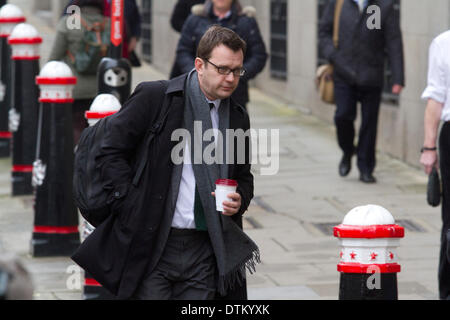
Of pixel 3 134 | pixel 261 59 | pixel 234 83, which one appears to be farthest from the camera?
pixel 3 134

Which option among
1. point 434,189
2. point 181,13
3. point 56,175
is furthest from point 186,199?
point 181,13

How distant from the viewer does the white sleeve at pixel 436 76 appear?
632 centimetres

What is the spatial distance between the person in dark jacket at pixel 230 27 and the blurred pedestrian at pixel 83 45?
70 centimetres

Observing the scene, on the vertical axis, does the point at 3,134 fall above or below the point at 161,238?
below

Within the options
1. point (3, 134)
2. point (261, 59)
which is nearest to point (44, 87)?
point (261, 59)

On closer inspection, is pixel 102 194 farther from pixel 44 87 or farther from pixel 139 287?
pixel 44 87

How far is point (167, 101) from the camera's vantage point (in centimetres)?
442

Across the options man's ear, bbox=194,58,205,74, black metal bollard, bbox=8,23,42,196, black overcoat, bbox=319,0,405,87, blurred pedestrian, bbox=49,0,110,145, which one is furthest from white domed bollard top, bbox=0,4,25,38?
man's ear, bbox=194,58,205,74

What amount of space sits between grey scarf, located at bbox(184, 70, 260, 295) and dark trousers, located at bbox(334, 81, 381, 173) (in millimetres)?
6391

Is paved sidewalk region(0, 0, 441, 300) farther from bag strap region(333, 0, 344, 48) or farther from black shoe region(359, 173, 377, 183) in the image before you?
bag strap region(333, 0, 344, 48)

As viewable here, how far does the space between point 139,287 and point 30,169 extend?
6360 millimetres

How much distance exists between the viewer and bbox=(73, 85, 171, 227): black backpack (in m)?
4.38

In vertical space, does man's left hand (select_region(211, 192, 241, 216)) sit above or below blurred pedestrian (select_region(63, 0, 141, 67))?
below

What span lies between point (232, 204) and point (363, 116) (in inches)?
268
